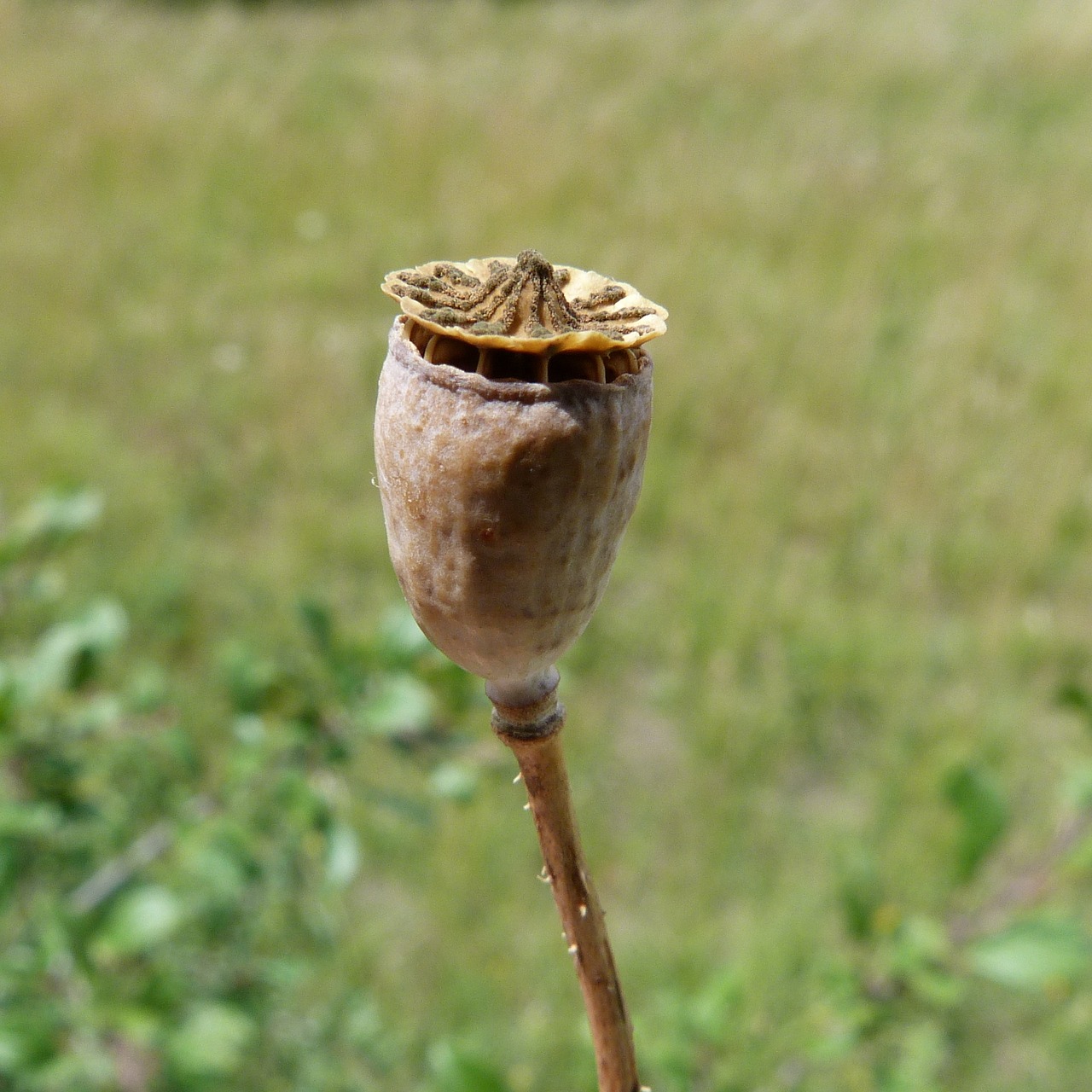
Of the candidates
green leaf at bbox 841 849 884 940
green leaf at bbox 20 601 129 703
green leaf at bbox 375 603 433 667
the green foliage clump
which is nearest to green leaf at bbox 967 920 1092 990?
green leaf at bbox 841 849 884 940

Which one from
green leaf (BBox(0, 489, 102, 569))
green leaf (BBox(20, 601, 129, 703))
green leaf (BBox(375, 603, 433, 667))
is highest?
green leaf (BBox(0, 489, 102, 569))

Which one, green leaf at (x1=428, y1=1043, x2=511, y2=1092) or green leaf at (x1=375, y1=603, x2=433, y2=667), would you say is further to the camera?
green leaf at (x1=375, y1=603, x2=433, y2=667)

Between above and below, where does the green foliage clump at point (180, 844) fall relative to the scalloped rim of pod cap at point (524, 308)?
below

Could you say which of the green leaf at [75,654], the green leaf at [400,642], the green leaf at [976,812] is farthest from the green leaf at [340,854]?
the green leaf at [976,812]

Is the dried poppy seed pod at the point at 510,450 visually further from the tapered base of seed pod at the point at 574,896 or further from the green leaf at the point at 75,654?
the green leaf at the point at 75,654

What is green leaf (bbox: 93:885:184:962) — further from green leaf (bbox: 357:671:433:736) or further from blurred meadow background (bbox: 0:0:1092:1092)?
green leaf (bbox: 357:671:433:736)

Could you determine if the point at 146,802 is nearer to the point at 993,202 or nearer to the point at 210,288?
the point at 210,288

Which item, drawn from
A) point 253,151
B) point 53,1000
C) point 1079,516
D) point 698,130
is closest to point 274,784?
point 53,1000
